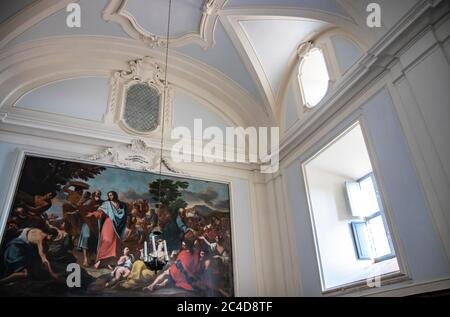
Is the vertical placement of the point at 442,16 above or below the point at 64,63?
below

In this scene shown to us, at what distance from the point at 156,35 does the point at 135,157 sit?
2750mm

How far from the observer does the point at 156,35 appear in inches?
289

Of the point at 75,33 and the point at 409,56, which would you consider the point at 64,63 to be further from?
the point at 409,56

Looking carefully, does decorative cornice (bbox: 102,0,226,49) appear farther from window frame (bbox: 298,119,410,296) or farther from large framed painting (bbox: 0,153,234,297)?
window frame (bbox: 298,119,410,296)

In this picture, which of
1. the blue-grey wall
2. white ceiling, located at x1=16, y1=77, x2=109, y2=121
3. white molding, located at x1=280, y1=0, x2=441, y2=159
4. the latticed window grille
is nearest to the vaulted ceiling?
white ceiling, located at x1=16, y1=77, x2=109, y2=121

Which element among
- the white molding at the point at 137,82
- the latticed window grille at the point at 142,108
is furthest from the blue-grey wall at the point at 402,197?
the latticed window grille at the point at 142,108

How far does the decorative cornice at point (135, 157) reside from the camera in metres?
6.82

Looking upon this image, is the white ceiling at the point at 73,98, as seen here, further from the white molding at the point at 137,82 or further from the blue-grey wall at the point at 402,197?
the blue-grey wall at the point at 402,197

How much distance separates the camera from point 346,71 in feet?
19.9

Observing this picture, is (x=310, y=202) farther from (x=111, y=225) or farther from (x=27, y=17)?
(x=27, y=17)

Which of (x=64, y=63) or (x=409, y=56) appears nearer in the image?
(x=409, y=56)

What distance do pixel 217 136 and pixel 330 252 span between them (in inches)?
147

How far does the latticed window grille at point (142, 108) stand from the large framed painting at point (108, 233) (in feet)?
3.77
